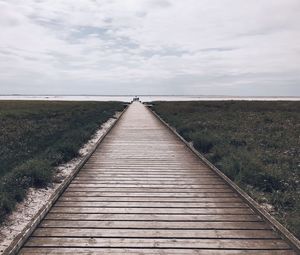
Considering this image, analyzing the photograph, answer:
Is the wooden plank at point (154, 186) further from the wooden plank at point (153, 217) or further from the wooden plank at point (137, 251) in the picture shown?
the wooden plank at point (137, 251)

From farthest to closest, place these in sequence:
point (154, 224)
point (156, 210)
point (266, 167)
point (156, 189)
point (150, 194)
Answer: point (266, 167) < point (156, 189) < point (150, 194) < point (156, 210) < point (154, 224)

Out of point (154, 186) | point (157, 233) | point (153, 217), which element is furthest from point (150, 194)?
point (157, 233)

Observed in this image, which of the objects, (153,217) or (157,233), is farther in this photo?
(153,217)

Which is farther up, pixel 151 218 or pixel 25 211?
pixel 151 218

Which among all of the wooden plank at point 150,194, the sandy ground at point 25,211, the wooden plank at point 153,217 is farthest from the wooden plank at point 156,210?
the wooden plank at point 150,194

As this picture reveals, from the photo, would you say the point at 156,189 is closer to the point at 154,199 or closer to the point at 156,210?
the point at 154,199

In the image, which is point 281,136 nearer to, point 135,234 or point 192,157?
point 192,157

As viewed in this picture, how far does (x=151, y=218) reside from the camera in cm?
517

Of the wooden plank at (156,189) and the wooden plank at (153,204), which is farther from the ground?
the wooden plank at (153,204)

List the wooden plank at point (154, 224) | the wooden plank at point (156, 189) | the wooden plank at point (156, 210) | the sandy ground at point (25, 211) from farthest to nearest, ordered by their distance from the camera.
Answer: the wooden plank at point (156, 189)
the wooden plank at point (156, 210)
the sandy ground at point (25, 211)
the wooden plank at point (154, 224)

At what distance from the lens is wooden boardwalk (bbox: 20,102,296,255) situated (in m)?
4.25

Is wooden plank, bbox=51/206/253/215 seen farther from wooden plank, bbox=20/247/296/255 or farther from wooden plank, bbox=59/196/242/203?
wooden plank, bbox=20/247/296/255

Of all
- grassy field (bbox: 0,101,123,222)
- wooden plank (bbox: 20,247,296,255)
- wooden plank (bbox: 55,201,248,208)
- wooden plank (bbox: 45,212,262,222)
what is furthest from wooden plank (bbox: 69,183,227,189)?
wooden plank (bbox: 20,247,296,255)

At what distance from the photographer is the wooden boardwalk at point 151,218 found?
4246mm
